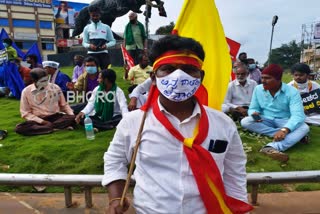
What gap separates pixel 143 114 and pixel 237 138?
1.67ft

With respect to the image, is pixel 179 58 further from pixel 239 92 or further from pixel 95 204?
pixel 239 92

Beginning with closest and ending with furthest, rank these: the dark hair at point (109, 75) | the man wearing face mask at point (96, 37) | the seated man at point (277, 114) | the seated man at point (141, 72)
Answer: the seated man at point (277, 114)
the dark hair at point (109, 75)
the man wearing face mask at point (96, 37)
the seated man at point (141, 72)

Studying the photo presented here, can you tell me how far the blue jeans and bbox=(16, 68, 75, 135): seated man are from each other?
2.71 meters

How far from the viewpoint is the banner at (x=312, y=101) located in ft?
17.5

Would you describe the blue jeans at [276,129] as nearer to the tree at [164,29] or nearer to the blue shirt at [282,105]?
the blue shirt at [282,105]

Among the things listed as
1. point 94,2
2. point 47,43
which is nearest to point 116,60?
point 94,2

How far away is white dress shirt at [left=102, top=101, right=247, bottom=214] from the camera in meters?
1.58

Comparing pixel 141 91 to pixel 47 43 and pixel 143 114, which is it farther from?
pixel 47 43

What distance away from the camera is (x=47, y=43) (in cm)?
4534

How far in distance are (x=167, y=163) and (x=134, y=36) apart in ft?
22.9

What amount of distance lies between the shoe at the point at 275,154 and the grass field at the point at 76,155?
6 cm

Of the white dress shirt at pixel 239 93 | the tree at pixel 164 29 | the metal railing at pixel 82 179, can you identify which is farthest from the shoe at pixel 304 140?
the tree at pixel 164 29

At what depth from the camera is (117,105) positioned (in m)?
5.15

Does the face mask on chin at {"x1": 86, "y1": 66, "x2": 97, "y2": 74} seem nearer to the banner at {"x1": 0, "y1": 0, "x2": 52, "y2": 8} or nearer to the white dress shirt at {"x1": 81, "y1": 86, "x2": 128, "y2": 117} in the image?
the white dress shirt at {"x1": 81, "y1": 86, "x2": 128, "y2": 117}
